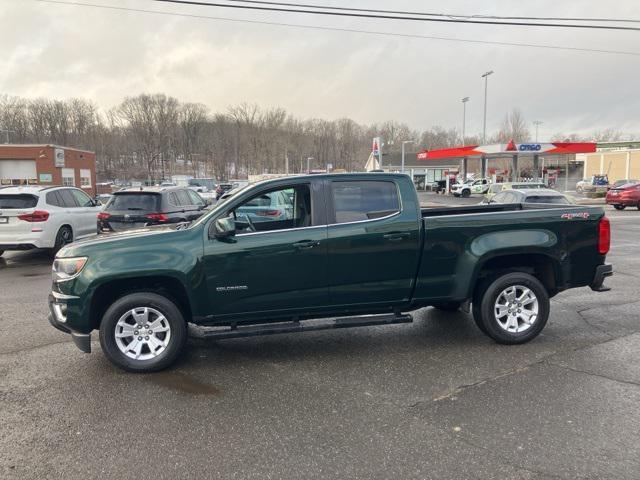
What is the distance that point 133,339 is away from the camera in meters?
4.60

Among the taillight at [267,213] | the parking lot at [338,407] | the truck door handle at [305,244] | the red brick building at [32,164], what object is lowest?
the parking lot at [338,407]

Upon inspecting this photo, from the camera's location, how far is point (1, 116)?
296ft

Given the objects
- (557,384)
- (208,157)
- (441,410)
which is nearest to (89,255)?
(441,410)

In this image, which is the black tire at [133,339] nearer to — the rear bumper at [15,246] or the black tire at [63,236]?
Answer: the rear bumper at [15,246]

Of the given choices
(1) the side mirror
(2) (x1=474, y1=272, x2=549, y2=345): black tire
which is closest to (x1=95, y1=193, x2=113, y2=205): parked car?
(1) the side mirror

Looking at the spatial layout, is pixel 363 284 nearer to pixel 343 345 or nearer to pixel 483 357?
pixel 343 345

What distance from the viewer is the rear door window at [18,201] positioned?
1071 cm

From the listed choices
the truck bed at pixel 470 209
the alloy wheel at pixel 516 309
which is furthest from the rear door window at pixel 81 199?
the alloy wheel at pixel 516 309

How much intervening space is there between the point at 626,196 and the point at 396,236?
25.8 m

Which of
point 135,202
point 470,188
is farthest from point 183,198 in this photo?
point 470,188

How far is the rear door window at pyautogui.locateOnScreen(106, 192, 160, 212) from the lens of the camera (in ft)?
34.7

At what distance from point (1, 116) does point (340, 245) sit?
107256 millimetres

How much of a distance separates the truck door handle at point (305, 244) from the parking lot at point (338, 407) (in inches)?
46.3

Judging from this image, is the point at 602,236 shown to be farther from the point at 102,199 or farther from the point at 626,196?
the point at 102,199
